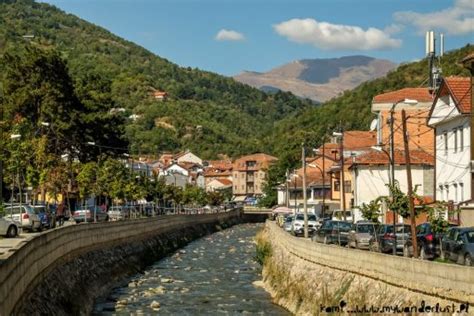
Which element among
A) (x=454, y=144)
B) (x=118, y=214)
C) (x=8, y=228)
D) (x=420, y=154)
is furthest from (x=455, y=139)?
(x=118, y=214)

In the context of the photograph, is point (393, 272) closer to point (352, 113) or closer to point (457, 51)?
point (457, 51)

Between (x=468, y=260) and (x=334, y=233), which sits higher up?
(x=334, y=233)

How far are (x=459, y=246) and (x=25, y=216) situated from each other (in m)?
37.2

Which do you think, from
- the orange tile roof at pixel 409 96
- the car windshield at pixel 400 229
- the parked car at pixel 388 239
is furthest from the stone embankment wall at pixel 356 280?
the orange tile roof at pixel 409 96

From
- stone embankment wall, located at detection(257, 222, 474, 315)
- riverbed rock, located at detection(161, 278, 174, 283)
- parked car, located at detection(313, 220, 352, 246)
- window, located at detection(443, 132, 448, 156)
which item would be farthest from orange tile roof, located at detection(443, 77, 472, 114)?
riverbed rock, located at detection(161, 278, 174, 283)

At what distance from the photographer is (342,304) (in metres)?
32.0

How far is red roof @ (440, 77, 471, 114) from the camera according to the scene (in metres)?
57.6

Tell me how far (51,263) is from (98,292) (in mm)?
9072

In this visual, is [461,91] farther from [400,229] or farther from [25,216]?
[25,216]

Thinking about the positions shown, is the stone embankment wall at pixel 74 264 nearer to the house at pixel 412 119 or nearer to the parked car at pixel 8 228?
the parked car at pixel 8 228

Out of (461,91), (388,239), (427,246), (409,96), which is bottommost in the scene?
(427,246)

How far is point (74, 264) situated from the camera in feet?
144

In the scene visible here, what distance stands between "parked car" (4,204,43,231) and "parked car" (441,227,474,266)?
34.8 m

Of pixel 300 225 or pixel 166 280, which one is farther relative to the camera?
pixel 300 225
